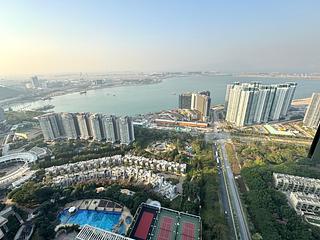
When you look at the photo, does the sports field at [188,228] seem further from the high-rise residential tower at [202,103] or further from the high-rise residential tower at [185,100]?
the high-rise residential tower at [185,100]

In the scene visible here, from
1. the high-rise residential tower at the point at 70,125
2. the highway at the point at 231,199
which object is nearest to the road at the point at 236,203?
the highway at the point at 231,199

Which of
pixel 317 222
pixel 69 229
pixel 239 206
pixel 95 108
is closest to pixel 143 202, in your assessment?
pixel 69 229

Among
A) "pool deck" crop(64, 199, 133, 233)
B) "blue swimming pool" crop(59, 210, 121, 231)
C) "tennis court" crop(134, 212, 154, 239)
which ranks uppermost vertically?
"tennis court" crop(134, 212, 154, 239)

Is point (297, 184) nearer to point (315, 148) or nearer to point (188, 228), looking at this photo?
point (188, 228)

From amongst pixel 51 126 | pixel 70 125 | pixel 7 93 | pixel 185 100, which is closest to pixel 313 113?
pixel 185 100

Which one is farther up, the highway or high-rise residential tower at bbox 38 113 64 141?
high-rise residential tower at bbox 38 113 64 141

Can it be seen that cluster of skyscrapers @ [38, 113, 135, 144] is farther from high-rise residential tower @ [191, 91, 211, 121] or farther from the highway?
high-rise residential tower @ [191, 91, 211, 121]

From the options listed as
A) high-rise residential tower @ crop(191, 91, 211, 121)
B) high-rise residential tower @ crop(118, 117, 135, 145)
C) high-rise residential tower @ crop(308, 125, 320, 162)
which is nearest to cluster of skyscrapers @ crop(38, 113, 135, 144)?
high-rise residential tower @ crop(118, 117, 135, 145)
